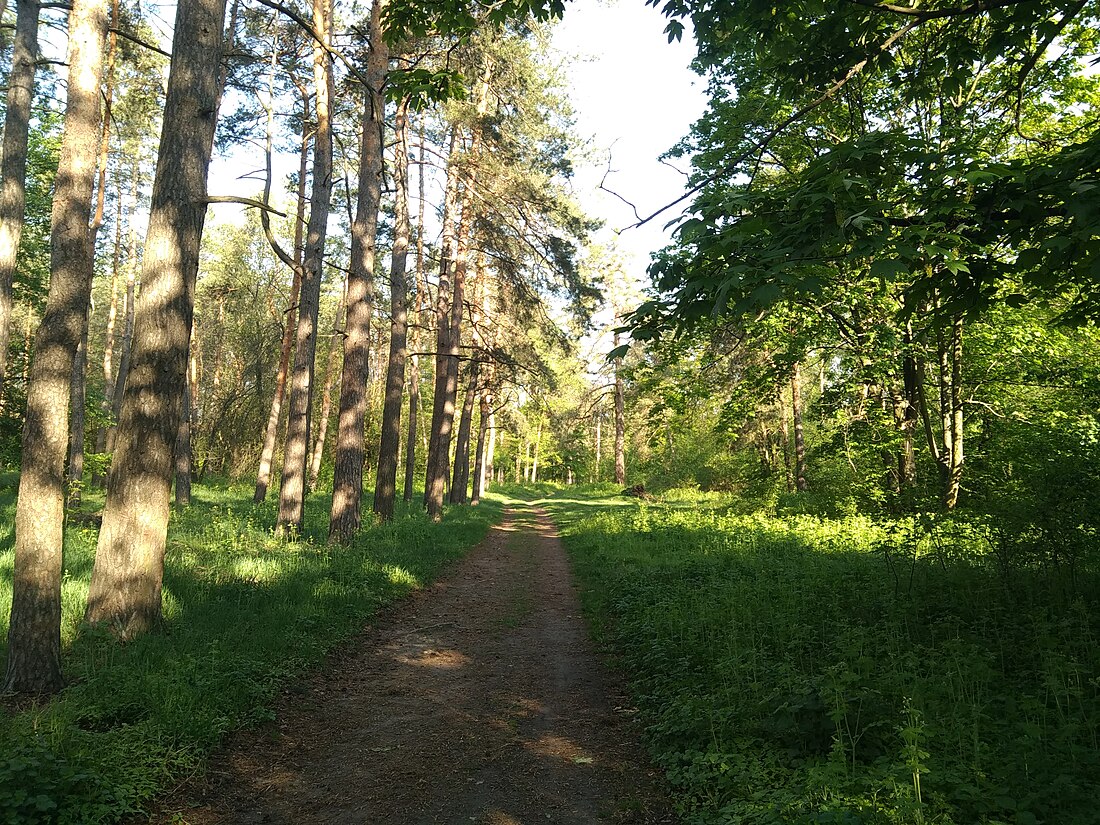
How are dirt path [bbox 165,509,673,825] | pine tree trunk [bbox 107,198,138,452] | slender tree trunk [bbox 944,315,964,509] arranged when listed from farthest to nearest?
pine tree trunk [bbox 107,198,138,452] < slender tree trunk [bbox 944,315,964,509] < dirt path [bbox 165,509,673,825]

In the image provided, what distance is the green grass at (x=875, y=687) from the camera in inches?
125

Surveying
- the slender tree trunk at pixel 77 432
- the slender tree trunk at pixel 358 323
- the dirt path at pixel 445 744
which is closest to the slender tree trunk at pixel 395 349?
the slender tree trunk at pixel 358 323

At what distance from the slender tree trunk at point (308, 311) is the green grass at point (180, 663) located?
1.64 meters

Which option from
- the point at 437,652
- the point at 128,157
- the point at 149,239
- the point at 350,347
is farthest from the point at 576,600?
the point at 128,157

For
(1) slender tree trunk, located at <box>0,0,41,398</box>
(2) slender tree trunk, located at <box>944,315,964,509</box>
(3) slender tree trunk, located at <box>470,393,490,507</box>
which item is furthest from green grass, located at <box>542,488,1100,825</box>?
(3) slender tree trunk, located at <box>470,393,490,507</box>

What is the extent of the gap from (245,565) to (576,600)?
478 centimetres

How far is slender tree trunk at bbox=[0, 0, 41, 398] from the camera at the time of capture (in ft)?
31.0

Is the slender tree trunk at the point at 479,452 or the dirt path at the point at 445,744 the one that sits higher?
the slender tree trunk at the point at 479,452

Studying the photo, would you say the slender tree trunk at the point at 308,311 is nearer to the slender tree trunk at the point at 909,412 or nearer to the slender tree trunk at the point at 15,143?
the slender tree trunk at the point at 15,143

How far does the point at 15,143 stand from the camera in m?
9.73

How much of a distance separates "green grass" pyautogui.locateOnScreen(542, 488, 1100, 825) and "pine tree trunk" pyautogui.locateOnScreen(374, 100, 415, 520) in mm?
8738

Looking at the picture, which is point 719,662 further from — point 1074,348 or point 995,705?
point 1074,348

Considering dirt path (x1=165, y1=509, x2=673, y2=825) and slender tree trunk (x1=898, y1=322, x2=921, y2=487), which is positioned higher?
slender tree trunk (x1=898, y1=322, x2=921, y2=487)

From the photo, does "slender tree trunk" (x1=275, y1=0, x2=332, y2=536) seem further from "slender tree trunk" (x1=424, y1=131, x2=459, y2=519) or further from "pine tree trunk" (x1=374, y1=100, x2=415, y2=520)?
"slender tree trunk" (x1=424, y1=131, x2=459, y2=519)
